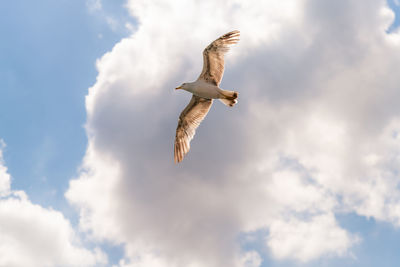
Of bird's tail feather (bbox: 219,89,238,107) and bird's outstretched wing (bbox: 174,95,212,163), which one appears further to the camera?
bird's outstretched wing (bbox: 174,95,212,163)

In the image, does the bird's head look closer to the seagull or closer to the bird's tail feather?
the seagull

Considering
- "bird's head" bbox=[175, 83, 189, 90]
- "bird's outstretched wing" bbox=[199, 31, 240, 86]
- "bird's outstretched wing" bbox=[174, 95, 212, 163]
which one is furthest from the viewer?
"bird's outstretched wing" bbox=[174, 95, 212, 163]

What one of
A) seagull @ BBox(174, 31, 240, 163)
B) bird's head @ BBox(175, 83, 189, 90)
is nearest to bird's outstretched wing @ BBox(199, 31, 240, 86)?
seagull @ BBox(174, 31, 240, 163)

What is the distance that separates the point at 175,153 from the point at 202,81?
20.5ft

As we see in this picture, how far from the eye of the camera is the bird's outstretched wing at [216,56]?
31.2 m

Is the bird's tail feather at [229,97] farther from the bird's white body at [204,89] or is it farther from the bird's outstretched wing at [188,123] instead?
the bird's outstretched wing at [188,123]

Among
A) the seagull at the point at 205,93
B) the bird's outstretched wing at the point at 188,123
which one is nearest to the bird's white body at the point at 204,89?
the seagull at the point at 205,93

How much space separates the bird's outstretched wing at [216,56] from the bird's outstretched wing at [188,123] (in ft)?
8.39

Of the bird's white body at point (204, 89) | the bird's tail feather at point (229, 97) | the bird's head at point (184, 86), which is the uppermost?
the bird's head at point (184, 86)

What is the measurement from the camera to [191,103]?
34.2m

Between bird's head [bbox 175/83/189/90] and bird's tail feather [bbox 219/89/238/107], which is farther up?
bird's head [bbox 175/83/189/90]

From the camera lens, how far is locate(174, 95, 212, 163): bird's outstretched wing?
34125 millimetres

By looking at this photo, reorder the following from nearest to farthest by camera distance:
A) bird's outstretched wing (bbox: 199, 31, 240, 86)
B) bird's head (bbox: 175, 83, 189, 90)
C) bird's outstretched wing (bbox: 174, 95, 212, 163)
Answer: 1. bird's outstretched wing (bbox: 199, 31, 240, 86)
2. bird's head (bbox: 175, 83, 189, 90)
3. bird's outstretched wing (bbox: 174, 95, 212, 163)

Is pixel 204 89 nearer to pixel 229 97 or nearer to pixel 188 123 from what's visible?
pixel 229 97
